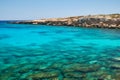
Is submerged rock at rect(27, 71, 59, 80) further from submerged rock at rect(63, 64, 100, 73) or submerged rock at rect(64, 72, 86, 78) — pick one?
submerged rock at rect(63, 64, 100, 73)

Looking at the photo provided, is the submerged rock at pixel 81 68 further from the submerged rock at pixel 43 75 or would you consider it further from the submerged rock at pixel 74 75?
the submerged rock at pixel 43 75

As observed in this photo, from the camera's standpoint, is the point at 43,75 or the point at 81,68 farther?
→ the point at 81,68

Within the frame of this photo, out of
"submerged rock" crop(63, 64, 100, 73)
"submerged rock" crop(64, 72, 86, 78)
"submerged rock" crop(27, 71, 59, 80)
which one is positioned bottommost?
"submerged rock" crop(63, 64, 100, 73)

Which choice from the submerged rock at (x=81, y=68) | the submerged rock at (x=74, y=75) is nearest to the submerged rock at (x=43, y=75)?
the submerged rock at (x=74, y=75)

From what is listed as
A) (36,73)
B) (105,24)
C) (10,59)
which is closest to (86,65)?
(36,73)

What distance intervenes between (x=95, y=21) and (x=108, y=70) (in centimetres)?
7287

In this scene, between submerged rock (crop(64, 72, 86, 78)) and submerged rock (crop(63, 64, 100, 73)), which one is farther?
submerged rock (crop(63, 64, 100, 73))

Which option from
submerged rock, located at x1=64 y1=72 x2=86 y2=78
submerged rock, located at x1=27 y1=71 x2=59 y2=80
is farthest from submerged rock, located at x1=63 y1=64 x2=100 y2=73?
submerged rock, located at x1=27 y1=71 x2=59 y2=80

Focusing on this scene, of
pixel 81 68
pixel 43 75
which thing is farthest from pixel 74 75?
pixel 43 75

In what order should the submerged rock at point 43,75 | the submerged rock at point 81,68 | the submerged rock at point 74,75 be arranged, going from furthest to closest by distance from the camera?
the submerged rock at point 81,68
the submerged rock at point 74,75
the submerged rock at point 43,75

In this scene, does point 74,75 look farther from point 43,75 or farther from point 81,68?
point 43,75

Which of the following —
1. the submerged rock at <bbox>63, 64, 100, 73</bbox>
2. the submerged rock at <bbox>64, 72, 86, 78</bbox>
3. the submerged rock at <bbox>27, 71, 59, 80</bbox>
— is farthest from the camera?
the submerged rock at <bbox>63, 64, 100, 73</bbox>

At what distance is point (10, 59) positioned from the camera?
64.1 ft

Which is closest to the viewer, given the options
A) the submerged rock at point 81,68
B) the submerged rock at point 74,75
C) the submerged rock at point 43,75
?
the submerged rock at point 43,75
